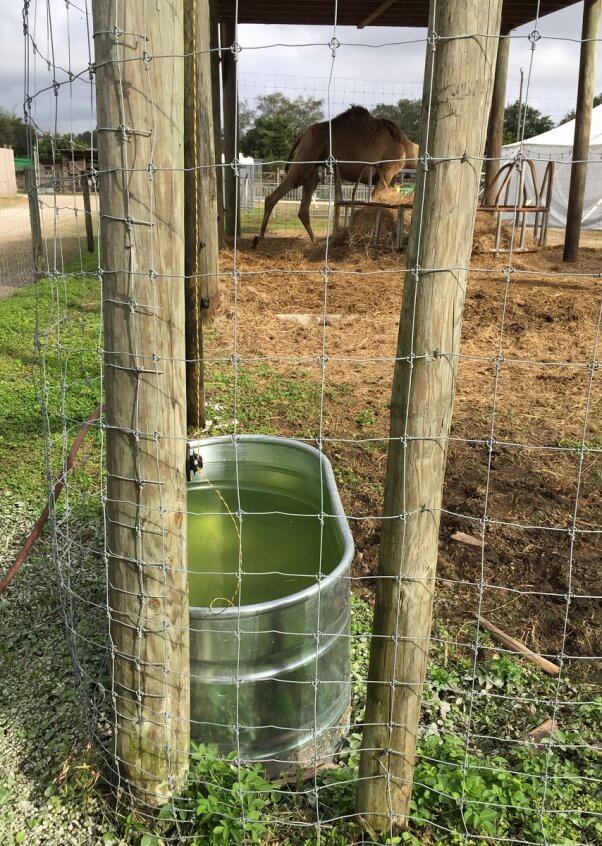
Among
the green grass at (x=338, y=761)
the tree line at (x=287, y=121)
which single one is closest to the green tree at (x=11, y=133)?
the tree line at (x=287, y=121)

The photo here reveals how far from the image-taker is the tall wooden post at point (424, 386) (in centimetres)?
154

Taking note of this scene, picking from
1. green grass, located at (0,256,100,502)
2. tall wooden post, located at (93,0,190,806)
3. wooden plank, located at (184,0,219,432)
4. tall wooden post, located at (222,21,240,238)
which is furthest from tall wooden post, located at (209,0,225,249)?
tall wooden post, located at (93,0,190,806)

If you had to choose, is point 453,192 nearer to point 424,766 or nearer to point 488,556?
point 424,766

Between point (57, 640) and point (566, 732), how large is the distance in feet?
6.23

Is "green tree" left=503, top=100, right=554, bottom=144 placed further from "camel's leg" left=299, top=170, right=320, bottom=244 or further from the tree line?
"camel's leg" left=299, top=170, right=320, bottom=244

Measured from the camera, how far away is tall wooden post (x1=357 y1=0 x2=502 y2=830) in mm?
1540

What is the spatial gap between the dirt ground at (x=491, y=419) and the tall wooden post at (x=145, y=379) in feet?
1.20

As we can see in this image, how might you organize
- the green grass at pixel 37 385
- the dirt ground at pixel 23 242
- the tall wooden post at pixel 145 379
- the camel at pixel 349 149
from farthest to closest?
the camel at pixel 349 149 → the dirt ground at pixel 23 242 → the green grass at pixel 37 385 → the tall wooden post at pixel 145 379

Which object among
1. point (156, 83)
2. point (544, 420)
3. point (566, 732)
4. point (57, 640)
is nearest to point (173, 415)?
point (156, 83)

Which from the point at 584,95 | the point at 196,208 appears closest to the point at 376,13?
the point at 584,95

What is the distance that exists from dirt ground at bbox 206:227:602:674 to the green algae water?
0.49 meters

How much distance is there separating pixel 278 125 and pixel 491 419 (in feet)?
72.5

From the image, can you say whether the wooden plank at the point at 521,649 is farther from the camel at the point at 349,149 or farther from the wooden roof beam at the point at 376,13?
the camel at the point at 349,149

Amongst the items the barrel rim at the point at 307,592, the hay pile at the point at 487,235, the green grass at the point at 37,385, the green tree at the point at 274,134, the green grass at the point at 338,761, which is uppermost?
the green tree at the point at 274,134
